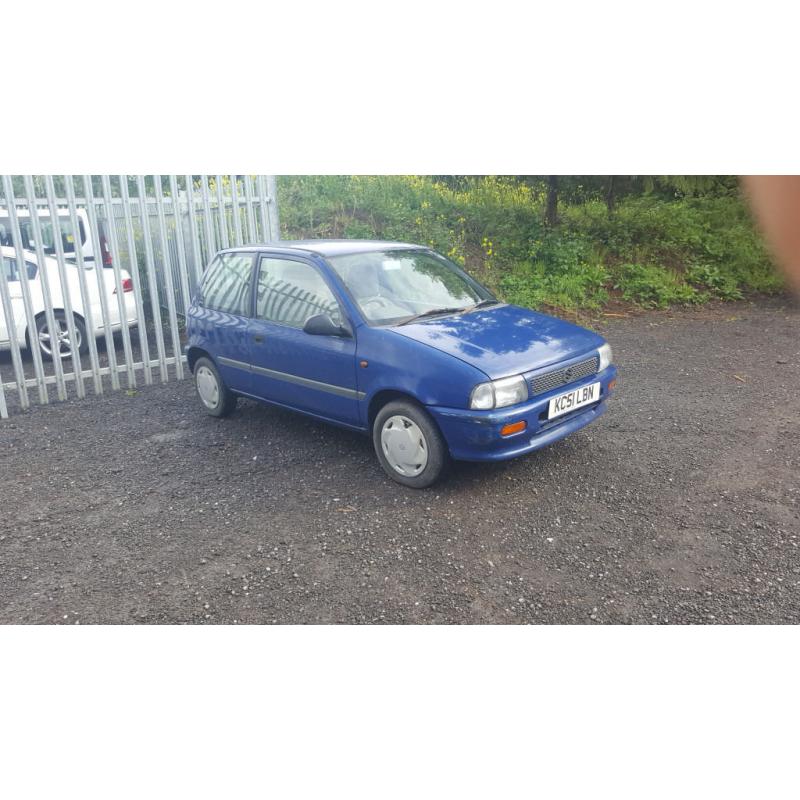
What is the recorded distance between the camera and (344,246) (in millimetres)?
5586

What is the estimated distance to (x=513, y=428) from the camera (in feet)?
14.1

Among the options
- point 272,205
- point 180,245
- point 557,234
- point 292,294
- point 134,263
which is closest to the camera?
point 292,294

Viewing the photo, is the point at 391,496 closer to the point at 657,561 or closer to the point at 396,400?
the point at 396,400

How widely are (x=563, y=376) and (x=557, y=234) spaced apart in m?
8.10

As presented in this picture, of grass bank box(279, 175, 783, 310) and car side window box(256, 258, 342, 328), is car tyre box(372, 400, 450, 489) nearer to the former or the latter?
car side window box(256, 258, 342, 328)

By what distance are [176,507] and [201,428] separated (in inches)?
65.8

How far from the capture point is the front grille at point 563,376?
14.6 feet

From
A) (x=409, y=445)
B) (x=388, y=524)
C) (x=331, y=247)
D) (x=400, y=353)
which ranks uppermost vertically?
(x=331, y=247)

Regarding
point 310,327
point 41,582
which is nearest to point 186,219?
point 310,327

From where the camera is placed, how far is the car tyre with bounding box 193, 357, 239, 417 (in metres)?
6.24

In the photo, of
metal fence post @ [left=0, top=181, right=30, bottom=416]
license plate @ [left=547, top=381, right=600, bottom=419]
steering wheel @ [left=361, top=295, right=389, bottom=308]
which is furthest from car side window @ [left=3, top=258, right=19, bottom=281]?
license plate @ [left=547, top=381, right=600, bottom=419]

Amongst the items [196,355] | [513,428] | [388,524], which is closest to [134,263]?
[196,355]

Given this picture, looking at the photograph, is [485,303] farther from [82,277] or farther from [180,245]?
[82,277]

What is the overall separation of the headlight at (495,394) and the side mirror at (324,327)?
115 centimetres
